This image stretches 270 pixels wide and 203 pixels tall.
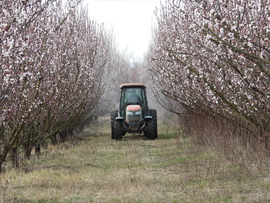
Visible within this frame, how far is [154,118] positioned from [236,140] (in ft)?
23.3

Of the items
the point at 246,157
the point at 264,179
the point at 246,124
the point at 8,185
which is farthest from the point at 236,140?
the point at 8,185

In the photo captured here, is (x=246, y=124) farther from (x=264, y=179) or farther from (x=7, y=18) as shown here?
(x=7, y=18)

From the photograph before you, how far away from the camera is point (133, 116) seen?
18312 millimetres

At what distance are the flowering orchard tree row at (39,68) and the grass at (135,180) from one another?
0.97 metres

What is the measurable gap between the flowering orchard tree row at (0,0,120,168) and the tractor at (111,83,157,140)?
1.62 metres

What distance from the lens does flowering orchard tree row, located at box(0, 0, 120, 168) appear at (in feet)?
26.7

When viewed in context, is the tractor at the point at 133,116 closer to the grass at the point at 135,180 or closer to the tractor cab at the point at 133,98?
the tractor cab at the point at 133,98

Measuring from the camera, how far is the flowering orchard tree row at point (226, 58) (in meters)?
6.86

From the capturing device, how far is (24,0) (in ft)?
26.3

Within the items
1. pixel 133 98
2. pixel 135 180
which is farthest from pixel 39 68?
pixel 133 98

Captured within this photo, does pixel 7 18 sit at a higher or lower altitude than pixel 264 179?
higher

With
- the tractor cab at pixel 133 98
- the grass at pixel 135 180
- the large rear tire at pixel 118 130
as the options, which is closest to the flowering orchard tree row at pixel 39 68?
the grass at pixel 135 180

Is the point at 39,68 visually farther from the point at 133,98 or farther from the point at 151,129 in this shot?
the point at 133,98

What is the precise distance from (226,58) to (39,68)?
4.02 metres
